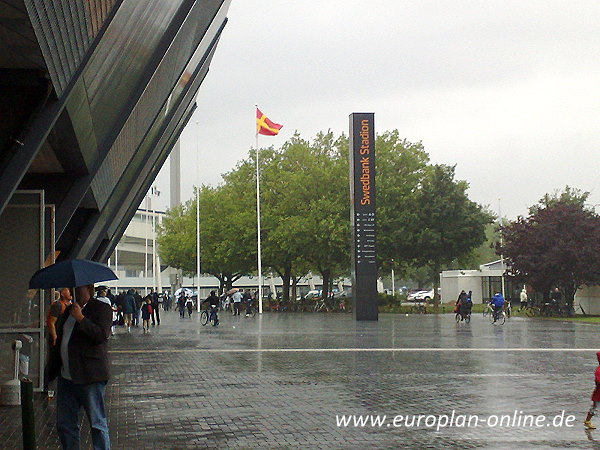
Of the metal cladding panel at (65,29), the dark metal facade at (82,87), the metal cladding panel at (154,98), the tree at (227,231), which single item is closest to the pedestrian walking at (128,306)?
the dark metal facade at (82,87)

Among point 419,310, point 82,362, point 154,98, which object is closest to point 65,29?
point 82,362

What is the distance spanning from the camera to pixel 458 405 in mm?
11750

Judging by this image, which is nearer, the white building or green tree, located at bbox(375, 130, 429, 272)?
green tree, located at bbox(375, 130, 429, 272)

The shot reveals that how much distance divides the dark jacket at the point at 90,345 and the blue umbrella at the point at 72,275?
23cm

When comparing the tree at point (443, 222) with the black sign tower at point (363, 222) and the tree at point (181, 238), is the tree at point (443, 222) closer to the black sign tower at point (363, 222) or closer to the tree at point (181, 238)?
the black sign tower at point (363, 222)

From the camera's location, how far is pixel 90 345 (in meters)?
7.21

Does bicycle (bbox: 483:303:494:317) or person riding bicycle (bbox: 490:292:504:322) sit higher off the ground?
person riding bicycle (bbox: 490:292:504:322)

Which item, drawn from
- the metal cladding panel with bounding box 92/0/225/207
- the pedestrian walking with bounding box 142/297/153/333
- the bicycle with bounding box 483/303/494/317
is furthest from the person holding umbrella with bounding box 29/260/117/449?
the bicycle with bounding box 483/303/494/317

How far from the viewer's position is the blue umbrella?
7.42 m

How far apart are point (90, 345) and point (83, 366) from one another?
0.18 m

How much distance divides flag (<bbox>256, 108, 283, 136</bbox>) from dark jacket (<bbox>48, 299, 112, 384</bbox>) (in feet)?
150

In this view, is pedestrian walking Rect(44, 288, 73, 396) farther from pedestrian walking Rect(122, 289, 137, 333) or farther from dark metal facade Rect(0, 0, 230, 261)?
pedestrian walking Rect(122, 289, 137, 333)

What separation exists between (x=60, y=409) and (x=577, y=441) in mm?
5180

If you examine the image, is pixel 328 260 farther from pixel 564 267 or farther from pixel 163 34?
pixel 163 34
